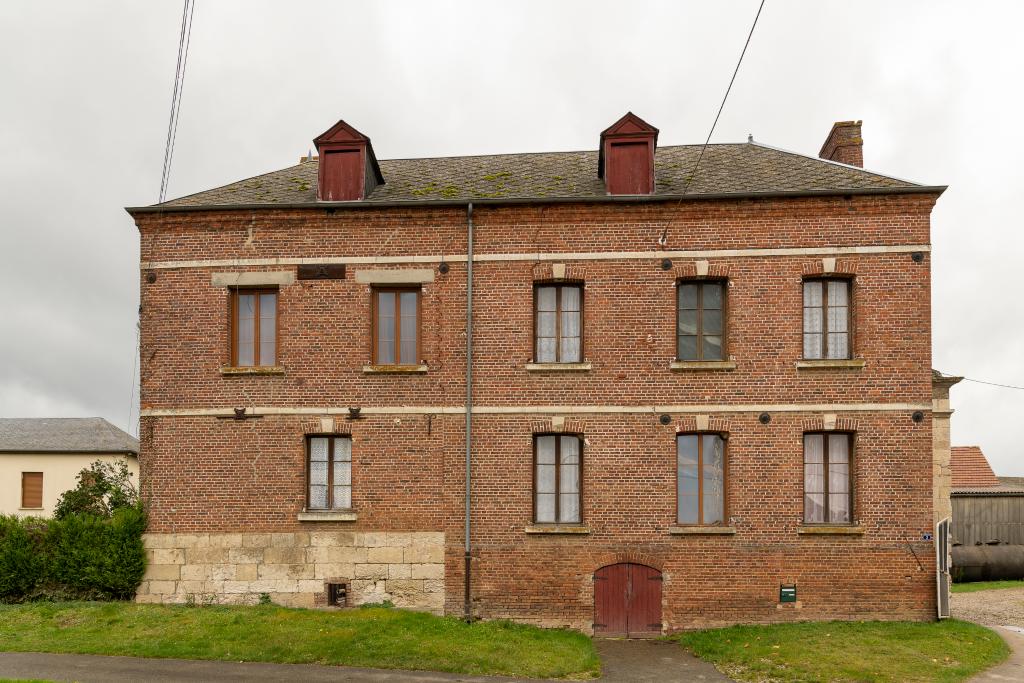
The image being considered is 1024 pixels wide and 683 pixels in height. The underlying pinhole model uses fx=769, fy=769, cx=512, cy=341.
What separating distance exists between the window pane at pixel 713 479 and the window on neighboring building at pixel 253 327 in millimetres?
9320

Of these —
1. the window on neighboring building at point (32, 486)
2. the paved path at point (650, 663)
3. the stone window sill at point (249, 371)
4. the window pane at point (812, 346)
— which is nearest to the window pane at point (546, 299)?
the window pane at point (812, 346)

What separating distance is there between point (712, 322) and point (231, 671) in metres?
11.0

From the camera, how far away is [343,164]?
16.9 m

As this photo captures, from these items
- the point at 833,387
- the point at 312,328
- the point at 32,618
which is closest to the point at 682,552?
the point at 833,387

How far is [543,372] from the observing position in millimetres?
15828

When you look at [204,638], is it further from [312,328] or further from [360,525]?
[312,328]

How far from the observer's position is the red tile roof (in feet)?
95.3

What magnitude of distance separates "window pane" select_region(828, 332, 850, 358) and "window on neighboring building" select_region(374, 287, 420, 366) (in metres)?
A: 8.52

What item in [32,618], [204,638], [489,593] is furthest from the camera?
[489,593]

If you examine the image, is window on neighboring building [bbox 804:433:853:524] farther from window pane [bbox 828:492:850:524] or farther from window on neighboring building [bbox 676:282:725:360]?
window on neighboring building [bbox 676:282:725:360]

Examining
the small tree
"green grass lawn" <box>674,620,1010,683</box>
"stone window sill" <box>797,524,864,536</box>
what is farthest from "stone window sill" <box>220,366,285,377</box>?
"stone window sill" <box>797,524,864,536</box>

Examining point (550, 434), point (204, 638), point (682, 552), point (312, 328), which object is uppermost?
point (312, 328)

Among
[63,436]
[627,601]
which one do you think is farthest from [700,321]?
[63,436]

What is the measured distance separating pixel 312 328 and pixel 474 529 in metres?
5.38
